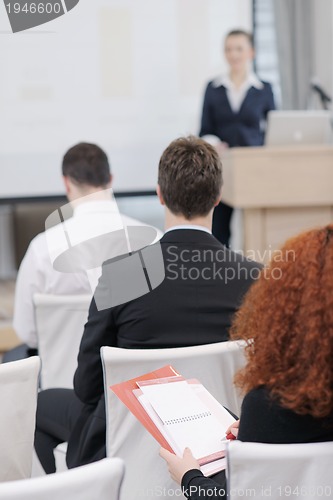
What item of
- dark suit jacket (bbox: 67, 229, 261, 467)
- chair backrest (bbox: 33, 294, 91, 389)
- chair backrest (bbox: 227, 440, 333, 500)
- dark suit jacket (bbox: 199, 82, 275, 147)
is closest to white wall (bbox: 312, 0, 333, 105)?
dark suit jacket (bbox: 199, 82, 275, 147)

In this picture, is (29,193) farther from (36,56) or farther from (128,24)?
(128,24)

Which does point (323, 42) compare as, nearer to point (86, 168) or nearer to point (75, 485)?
point (86, 168)

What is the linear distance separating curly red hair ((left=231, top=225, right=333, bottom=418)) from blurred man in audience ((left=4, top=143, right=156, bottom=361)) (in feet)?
4.55

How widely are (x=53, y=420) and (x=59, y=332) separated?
1.03 feet

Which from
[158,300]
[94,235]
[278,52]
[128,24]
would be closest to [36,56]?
[128,24]

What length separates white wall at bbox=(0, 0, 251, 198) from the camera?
5465 mm

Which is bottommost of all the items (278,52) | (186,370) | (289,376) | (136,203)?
(136,203)

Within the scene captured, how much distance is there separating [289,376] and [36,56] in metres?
4.72

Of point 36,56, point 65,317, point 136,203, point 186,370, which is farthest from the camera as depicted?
point 136,203

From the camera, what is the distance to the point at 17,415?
1.57 m

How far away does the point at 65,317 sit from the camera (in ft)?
7.87

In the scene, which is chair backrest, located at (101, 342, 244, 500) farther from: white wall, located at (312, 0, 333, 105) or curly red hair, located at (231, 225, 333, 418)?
white wall, located at (312, 0, 333, 105)

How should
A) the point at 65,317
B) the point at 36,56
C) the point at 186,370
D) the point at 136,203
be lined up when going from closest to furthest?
the point at 186,370 < the point at 65,317 < the point at 36,56 < the point at 136,203

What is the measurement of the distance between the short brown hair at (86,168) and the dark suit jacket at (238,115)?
Answer: 255cm
